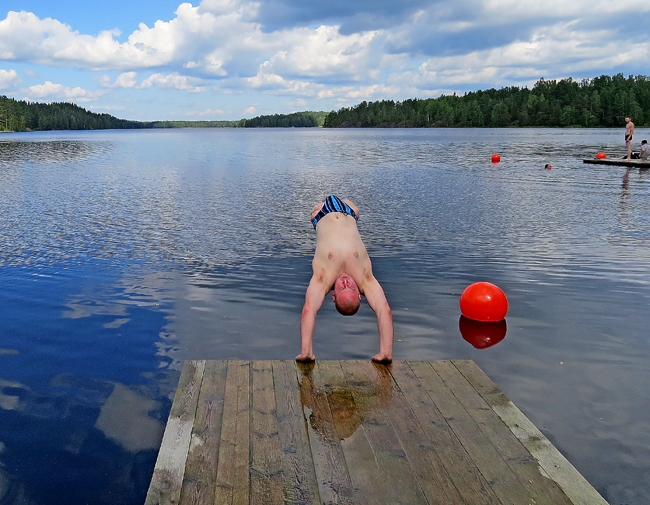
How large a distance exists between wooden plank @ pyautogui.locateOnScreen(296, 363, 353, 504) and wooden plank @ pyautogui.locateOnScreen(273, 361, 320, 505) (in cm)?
5

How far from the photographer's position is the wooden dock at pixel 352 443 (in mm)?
4066

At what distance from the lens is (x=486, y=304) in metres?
9.30

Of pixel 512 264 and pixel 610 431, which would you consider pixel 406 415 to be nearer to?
pixel 610 431

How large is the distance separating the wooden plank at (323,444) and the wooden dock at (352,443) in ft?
0.03

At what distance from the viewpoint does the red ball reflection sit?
337 inches

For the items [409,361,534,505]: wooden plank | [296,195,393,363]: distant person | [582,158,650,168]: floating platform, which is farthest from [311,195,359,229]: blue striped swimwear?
[582,158,650,168]: floating platform

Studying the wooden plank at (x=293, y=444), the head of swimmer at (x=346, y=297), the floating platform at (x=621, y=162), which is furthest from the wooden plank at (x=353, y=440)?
the floating platform at (x=621, y=162)

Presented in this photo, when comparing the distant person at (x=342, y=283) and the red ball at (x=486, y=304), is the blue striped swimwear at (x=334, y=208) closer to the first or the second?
the distant person at (x=342, y=283)

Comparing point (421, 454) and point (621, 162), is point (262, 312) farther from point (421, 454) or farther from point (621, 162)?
point (621, 162)

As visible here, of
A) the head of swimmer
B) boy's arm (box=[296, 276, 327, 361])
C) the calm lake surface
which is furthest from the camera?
boy's arm (box=[296, 276, 327, 361])

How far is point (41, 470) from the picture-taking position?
5.15 m

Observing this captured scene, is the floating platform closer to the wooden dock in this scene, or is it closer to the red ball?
the red ball

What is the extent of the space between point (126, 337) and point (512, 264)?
868 cm

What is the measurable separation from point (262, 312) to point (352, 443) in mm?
5179
